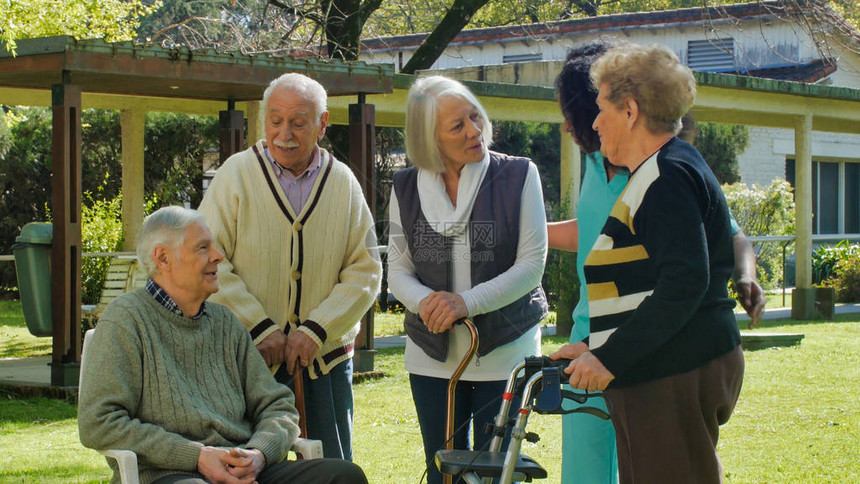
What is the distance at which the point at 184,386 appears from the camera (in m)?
3.59

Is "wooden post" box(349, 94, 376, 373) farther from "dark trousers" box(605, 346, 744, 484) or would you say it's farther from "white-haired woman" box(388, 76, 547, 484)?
"dark trousers" box(605, 346, 744, 484)

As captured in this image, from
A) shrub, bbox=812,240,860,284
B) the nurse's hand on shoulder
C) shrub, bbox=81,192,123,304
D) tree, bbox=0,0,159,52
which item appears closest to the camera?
the nurse's hand on shoulder

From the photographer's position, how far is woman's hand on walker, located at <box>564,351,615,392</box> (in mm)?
2939

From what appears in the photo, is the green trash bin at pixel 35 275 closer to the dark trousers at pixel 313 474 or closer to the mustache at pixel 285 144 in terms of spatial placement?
the mustache at pixel 285 144

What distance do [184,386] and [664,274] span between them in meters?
1.65

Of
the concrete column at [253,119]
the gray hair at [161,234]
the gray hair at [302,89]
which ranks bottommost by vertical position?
the gray hair at [161,234]

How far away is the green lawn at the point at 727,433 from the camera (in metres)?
6.27

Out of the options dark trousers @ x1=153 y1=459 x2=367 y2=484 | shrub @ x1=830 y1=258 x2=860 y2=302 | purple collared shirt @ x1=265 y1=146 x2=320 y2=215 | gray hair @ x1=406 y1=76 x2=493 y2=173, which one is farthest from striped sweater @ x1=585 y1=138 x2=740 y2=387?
shrub @ x1=830 y1=258 x2=860 y2=302

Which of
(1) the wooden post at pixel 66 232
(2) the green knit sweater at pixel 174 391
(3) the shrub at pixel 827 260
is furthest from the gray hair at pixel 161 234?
(3) the shrub at pixel 827 260

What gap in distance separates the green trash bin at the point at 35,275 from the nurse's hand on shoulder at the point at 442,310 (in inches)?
240

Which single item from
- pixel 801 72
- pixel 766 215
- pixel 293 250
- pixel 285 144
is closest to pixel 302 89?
pixel 285 144

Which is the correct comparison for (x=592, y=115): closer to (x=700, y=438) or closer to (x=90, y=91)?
Answer: (x=700, y=438)

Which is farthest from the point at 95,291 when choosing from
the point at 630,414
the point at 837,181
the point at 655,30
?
the point at 837,181

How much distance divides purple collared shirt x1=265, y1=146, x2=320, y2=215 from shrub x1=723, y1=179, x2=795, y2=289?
16.7m
